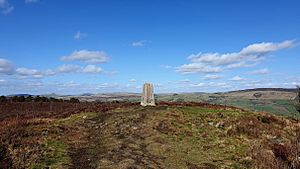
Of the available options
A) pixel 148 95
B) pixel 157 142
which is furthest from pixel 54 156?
pixel 148 95

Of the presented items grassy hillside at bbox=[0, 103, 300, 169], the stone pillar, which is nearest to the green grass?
grassy hillside at bbox=[0, 103, 300, 169]

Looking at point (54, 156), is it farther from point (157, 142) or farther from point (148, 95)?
point (148, 95)

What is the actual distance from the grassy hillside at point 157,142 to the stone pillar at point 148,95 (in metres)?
3.16

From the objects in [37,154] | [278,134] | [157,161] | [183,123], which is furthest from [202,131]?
[37,154]

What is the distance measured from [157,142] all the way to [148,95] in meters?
12.8

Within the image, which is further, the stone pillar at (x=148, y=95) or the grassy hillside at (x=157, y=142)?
the stone pillar at (x=148, y=95)

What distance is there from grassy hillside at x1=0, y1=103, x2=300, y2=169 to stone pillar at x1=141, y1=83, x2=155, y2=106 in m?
3.16

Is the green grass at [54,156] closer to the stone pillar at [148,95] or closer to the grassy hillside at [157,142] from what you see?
the grassy hillside at [157,142]

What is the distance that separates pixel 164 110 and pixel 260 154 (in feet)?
39.2

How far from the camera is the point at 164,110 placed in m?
28.0

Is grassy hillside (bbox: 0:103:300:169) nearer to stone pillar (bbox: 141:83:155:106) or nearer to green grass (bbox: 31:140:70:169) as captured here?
green grass (bbox: 31:140:70:169)

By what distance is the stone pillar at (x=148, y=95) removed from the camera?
31.4m

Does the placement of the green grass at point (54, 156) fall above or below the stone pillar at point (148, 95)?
below

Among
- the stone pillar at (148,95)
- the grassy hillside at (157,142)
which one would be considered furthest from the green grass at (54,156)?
the stone pillar at (148,95)
